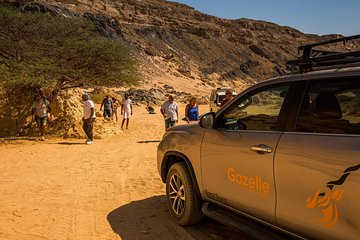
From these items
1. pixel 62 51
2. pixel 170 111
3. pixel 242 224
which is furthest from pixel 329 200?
pixel 62 51

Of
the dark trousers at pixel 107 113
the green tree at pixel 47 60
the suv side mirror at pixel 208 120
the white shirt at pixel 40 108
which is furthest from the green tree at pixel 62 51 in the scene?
the suv side mirror at pixel 208 120

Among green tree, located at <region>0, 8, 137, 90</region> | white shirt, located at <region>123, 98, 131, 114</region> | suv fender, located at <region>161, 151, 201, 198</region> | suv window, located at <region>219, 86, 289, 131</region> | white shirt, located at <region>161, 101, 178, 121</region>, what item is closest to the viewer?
suv window, located at <region>219, 86, 289, 131</region>

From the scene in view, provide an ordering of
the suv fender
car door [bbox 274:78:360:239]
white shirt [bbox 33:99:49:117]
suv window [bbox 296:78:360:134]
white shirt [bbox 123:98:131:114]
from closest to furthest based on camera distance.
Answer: car door [bbox 274:78:360:239] → suv window [bbox 296:78:360:134] → the suv fender → white shirt [bbox 33:99:49:117] → white shirt [bbox 123:98:131:114]

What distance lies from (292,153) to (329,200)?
1.50ft

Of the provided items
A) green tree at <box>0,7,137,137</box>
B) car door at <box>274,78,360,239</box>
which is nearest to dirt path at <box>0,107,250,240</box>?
car door at <box>274,78,360,239</box>

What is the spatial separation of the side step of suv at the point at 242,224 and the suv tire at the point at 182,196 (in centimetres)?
21

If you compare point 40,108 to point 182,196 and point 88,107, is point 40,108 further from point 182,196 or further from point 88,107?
point 182,196

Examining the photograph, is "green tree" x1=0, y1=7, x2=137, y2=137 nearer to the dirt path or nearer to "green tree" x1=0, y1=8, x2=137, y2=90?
"green tree" x1=0, y1=8, x2=137, y2=90

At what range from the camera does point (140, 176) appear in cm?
707

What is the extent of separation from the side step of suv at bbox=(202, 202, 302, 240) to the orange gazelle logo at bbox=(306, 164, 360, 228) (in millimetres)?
447

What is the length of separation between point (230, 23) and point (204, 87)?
6620 cm

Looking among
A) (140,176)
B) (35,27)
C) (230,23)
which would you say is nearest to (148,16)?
(230,23)

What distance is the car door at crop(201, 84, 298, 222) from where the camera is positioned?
3021 mm

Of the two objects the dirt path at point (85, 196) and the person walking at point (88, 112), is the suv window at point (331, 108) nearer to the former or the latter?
the dirt path at point (85, 196)
